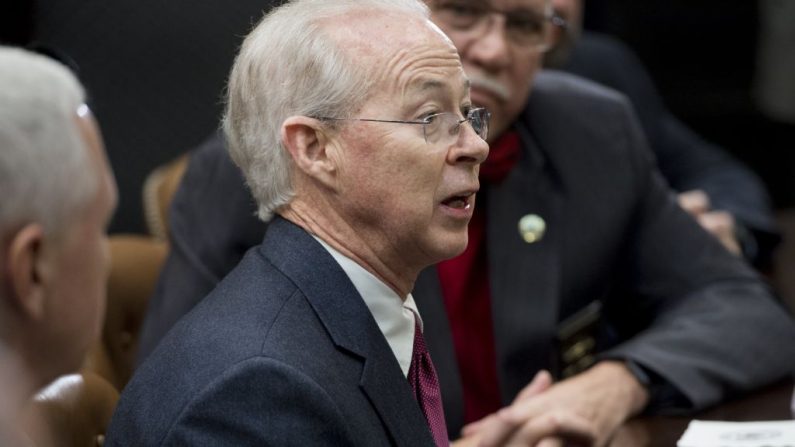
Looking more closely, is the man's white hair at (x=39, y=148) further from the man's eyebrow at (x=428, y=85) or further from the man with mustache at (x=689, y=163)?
the man with mustache at (x=689, y=163)

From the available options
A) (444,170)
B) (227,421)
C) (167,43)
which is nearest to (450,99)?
(444,170)

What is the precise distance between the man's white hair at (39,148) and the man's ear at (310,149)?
0.48 m

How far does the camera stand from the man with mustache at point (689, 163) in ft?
9.43

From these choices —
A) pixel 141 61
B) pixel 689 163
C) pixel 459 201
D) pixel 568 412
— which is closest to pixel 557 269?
pixel 568 412

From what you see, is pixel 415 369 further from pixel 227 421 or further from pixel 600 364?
pixel 600 364

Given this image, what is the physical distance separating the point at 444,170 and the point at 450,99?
9 centimetres

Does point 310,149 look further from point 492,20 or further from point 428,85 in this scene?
point 492,20

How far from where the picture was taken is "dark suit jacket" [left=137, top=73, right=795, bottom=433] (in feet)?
6.99

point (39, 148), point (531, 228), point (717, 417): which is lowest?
point (717, 417)

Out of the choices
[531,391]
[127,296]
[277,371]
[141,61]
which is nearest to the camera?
[277,371]

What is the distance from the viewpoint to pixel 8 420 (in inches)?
38.5

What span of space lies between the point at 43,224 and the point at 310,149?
558 mm

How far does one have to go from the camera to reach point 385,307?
5.15 ft

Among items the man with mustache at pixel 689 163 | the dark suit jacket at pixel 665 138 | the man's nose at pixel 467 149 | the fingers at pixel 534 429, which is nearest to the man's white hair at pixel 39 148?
the man's nose at pixel 467 149
